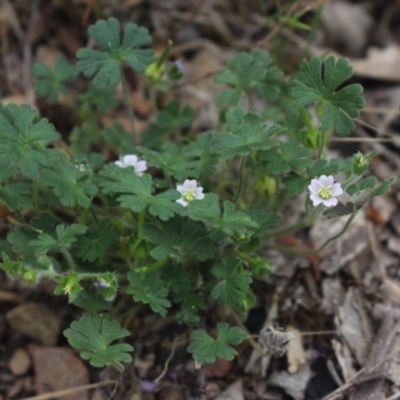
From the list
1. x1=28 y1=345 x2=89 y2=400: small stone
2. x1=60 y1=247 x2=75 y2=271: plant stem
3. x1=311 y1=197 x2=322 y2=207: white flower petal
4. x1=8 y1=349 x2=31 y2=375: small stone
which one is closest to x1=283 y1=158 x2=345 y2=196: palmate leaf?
x1=311 y1=197 x2=322 y2=207: white flower petal

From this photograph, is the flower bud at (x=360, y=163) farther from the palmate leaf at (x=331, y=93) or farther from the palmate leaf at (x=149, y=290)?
the palmate leaf at (x=149, y=290)

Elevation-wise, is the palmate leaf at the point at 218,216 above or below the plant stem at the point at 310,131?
below

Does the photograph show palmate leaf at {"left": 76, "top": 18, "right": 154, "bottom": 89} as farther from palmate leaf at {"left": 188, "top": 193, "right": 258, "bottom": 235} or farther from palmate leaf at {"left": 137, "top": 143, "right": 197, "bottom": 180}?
palmate leaf at {"left": 188, "top": 193, "right": 258, "bottom": 235}

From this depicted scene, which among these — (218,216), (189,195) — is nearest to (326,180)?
(218,216)

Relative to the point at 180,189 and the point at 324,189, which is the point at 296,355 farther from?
the point at 180,189

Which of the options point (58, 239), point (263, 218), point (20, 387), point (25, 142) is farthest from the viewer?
point (20, 387)

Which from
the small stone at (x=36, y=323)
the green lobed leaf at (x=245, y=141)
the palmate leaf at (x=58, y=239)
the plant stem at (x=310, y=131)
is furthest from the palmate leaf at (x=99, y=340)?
the plant stem at (x=310, y=131)

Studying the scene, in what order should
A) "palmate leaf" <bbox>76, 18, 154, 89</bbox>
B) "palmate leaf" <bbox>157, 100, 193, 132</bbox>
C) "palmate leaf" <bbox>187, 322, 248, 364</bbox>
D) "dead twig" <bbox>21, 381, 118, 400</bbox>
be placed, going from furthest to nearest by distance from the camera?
"palmate leaf" <bbox>157, 100, 193, 132</bbox>, "palmate leaf" <bbox>76, 18, 154, 89</bbox>, "dead twig" <bbox>21, 381, 118, 400</bbox>, "palmate leaf" <bbox>187, 322, 248, 364</bbox>
